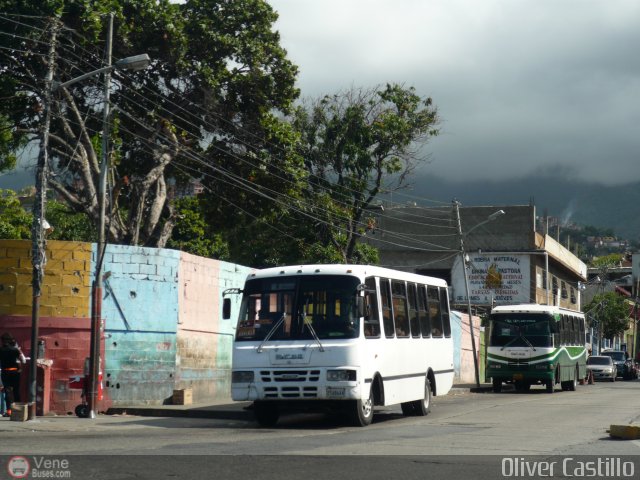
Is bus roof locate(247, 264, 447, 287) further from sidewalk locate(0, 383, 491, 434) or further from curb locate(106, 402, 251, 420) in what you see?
curb locate(106, 402, 251, 420)

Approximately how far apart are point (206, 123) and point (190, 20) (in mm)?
3819

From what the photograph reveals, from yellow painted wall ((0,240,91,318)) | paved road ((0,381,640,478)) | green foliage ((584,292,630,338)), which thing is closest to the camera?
paved road ((0,381,640,478))

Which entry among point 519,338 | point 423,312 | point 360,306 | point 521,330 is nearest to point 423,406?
point 423,312

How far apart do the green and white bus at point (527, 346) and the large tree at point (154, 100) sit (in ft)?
35.7

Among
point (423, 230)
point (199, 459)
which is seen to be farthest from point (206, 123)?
point (423, 230)

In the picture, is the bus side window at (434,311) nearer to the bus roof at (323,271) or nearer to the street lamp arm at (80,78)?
the bus roof at (323,271)

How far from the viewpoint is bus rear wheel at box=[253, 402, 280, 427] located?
18.3 metres

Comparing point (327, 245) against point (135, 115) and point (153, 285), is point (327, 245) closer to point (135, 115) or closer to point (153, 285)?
point (135, 115)

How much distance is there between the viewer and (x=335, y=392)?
56.3 ft

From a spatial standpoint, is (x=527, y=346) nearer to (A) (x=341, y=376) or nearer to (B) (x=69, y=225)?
(A) (x=341, y=376)

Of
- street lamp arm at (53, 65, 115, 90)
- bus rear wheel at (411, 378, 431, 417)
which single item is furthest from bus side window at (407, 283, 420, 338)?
street lamp arm at (53, 65, 115, 90)

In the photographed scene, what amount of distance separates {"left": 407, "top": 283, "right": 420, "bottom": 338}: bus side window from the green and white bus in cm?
1564

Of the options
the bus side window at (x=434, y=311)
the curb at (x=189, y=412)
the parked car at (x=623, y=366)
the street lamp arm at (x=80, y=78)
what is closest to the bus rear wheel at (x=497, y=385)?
the bus side window at (x=434, y=311)

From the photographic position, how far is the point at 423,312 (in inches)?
859
